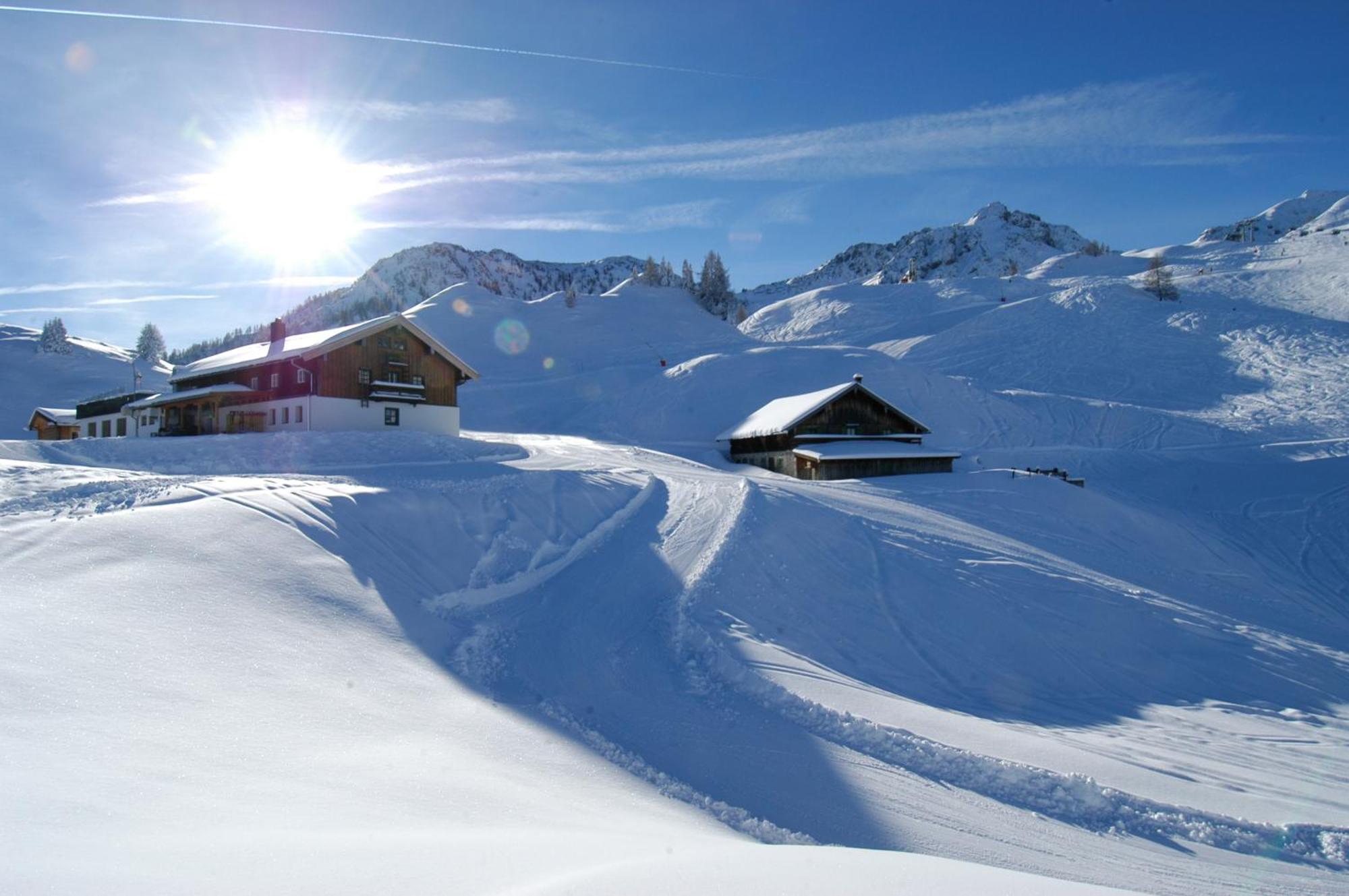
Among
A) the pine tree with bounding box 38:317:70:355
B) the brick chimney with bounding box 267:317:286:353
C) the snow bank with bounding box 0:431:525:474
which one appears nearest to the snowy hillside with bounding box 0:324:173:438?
the pine tree with bounding box 38:317:70:355

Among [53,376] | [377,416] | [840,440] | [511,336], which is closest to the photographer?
[377,416]

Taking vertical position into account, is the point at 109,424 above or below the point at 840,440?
above

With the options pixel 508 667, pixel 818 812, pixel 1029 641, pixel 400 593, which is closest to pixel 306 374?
pixel 400 593

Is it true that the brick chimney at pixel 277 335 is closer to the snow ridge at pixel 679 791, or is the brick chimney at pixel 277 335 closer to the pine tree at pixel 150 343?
the snow ridge at pixel 679 791

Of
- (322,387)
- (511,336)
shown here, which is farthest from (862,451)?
(511,336)

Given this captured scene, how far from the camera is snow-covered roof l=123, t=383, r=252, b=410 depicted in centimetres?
3656

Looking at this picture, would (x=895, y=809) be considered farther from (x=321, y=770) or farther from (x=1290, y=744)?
(x=1290, y=744)

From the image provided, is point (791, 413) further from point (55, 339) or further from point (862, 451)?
point (55, 339)

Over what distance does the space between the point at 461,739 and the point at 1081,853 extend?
527 cm

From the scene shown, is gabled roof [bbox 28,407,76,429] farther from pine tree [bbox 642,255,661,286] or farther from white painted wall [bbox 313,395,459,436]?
pine tree [bbox 642,255,661,286]

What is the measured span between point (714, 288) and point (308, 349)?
2948 inches

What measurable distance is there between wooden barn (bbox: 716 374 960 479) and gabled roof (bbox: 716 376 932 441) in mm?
49

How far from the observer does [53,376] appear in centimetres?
8512

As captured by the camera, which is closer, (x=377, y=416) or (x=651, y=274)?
(x=377, y=416)
